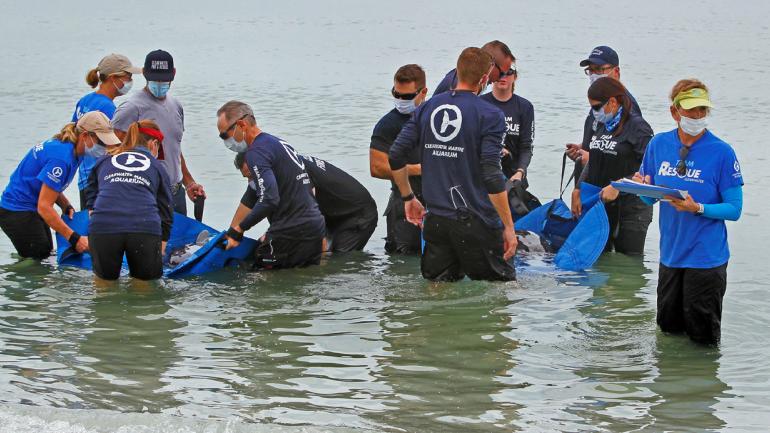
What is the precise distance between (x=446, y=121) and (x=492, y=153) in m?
0.37

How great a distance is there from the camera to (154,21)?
33.8 metres

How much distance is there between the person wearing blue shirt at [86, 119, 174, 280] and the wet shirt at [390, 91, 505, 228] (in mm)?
2014

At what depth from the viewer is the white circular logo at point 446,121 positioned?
24.3 ft

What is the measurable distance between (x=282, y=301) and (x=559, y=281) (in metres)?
2.25

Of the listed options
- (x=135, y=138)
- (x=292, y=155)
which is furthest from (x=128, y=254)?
(x=292, y=155)

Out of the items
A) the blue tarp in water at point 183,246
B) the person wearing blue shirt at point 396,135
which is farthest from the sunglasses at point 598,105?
the blue tarp in water at point 183,246

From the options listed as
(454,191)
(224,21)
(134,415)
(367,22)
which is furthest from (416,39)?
(134,415)

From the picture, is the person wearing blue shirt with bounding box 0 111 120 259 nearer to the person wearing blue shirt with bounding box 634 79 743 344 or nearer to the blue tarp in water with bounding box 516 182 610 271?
the blue tarp in water with bounding box 516 182 610 271

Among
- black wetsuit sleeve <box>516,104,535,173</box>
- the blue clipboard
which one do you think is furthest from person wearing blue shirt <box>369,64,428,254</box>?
the blue clipboard

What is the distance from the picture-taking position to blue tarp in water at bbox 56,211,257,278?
9.02 meters

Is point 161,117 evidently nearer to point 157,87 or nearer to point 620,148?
point 157,87

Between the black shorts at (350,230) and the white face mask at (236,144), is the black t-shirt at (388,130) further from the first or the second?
the white face mask at (236,144)

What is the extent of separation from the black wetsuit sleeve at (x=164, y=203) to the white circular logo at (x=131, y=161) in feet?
0.41

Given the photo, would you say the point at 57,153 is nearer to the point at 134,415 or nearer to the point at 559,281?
the point at 134,415
